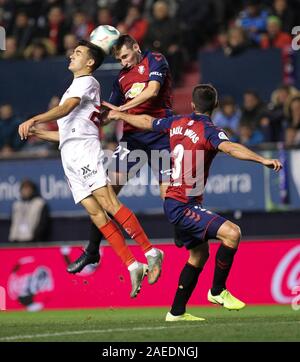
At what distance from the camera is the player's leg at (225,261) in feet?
38.6

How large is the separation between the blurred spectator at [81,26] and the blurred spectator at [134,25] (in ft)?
2.23

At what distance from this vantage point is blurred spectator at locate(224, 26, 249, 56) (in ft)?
67.2

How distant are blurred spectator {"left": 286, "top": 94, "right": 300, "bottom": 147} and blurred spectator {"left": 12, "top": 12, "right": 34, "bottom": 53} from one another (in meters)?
6.46

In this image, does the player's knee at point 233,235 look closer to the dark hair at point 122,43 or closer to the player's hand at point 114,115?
the player's hand at point 114,115

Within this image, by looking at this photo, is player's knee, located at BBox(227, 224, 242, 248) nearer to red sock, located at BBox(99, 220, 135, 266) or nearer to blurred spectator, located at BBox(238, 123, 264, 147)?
red sock, located at BBox(99, 220, 135, 266)

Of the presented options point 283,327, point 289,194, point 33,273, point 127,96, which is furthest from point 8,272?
point 283,327

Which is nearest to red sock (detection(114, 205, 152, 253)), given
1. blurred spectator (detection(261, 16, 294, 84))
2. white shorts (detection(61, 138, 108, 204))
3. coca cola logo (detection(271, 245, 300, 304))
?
white shorts (detection(61, 138, 108, 204))

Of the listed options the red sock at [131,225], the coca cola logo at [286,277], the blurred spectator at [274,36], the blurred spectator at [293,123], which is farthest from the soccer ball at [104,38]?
the blurred spectator at [274,36]

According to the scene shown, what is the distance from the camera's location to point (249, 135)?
64.1ft

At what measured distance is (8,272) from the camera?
59.5 feet

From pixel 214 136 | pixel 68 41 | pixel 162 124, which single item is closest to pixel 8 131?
pixel 68 41

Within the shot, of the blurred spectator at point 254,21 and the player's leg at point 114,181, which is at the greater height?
the blurred spectator at point 254,21
